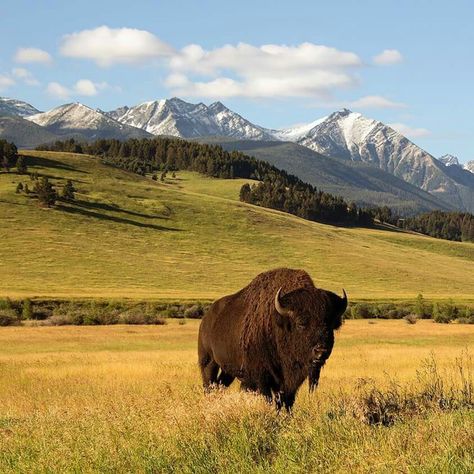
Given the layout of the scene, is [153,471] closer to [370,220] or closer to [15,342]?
[15,342]

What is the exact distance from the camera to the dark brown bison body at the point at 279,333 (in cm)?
995

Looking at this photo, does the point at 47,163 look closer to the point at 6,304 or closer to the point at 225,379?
the point at 6,304

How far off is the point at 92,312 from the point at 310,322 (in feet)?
133

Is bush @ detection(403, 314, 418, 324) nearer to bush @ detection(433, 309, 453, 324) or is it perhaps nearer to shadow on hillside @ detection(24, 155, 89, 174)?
bush @ detection(433, 309, 453, 324)

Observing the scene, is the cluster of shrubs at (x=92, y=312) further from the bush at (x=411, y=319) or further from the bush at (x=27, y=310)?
the bush at (x=411, y=319)

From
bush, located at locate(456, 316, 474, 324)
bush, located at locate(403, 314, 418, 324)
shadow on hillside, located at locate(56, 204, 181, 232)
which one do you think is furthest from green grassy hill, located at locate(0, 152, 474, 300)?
bush, located at locate(456, 316, 474, 324)

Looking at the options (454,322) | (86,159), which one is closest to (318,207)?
(86,159)

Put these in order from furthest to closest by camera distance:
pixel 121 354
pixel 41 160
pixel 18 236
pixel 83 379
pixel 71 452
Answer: pixel 41 160, pixel 18 236, pixel 121 354, pixel 83 379, pixel 71 452

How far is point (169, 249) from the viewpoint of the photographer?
328 feet

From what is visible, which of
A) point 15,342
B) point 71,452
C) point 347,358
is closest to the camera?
point 71,452

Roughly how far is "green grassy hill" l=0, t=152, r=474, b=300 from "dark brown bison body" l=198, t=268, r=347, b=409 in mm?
48412

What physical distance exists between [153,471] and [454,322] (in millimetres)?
50313

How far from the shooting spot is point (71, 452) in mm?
8406

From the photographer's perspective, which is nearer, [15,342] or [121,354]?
[121,354]
